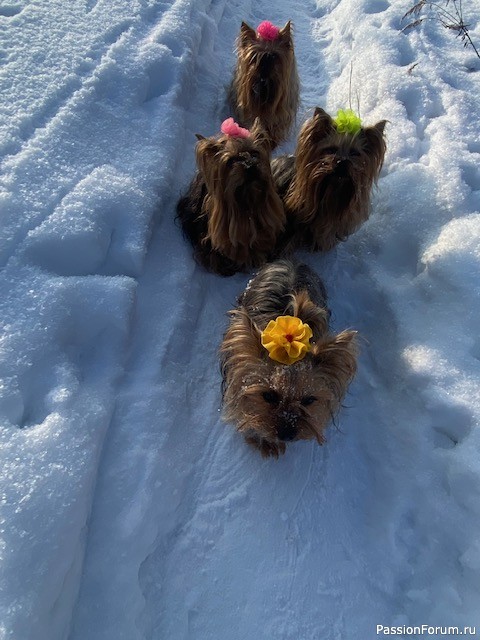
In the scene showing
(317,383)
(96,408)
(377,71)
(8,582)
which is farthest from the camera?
(377,71)

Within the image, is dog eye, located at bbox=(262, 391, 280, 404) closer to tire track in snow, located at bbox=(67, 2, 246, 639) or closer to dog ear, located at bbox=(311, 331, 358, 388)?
dog ear, located at bbox=(311, 331, 358, 388)

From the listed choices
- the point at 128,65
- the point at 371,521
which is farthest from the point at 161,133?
the point at 371,521

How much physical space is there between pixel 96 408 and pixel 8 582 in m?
0.80

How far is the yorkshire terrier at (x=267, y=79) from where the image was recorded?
3432 millimetres

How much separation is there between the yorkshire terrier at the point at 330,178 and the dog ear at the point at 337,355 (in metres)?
1.04

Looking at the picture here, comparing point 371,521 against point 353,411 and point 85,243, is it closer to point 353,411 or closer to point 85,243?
point 353,411

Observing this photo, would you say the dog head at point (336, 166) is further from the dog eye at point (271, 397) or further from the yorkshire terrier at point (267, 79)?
the dog eye at point (271, 397)

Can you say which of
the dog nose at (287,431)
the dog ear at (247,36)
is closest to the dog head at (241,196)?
the dog ear at (247,36)

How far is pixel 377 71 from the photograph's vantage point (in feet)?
14.4

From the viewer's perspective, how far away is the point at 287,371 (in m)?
2.14

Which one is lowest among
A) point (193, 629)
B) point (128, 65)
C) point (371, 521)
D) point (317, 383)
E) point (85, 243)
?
point (193, 629)

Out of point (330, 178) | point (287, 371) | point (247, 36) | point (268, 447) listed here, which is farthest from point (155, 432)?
point (247, 36)

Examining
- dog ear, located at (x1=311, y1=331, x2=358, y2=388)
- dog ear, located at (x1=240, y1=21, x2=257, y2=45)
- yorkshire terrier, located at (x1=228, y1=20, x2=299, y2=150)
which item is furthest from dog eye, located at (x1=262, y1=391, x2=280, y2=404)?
dog ear, located at (x1=240, y1=21, x2=257, y2=45)

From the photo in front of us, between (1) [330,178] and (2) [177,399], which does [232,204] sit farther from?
(2) [177,399]
